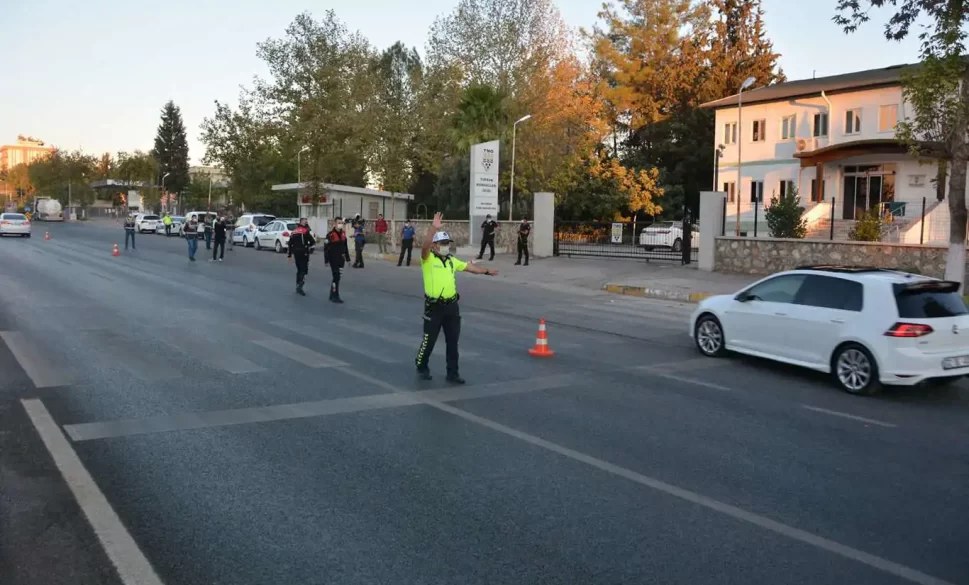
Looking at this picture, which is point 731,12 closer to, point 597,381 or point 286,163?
point 286,163

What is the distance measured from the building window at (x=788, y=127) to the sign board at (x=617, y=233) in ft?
52.9

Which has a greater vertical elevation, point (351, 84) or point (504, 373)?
point (351, 84)

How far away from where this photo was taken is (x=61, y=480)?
5875 mm

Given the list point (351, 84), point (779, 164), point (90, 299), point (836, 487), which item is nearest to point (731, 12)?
point (779, 164)

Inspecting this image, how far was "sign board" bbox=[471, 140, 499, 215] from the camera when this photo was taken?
3362 cm

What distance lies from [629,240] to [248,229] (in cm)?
2250

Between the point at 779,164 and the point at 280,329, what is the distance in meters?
35.1

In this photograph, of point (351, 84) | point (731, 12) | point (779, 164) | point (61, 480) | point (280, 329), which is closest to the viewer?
point (61, 480)

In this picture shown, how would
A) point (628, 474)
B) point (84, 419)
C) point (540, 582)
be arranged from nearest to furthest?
point (540, 582) < point (628, 474) < point (84, 419)

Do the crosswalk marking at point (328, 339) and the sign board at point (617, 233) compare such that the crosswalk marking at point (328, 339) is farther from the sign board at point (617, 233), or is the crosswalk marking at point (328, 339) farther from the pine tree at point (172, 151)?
the pine tree at point (172, 151)

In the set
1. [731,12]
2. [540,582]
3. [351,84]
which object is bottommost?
[540,582]

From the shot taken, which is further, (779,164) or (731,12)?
(731,12)

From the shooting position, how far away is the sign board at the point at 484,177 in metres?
33.6

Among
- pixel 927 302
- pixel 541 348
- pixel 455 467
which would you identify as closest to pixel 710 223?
pixel 541 348
